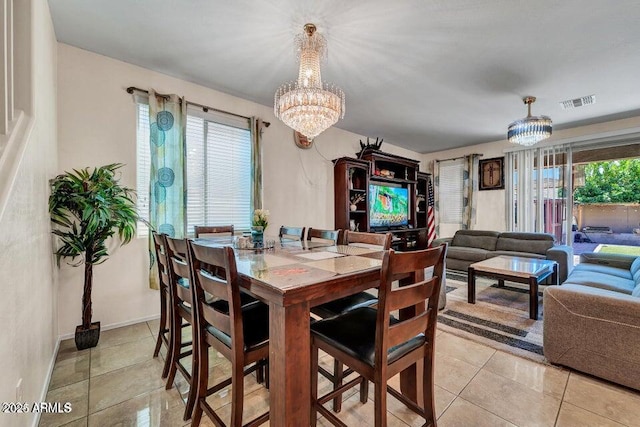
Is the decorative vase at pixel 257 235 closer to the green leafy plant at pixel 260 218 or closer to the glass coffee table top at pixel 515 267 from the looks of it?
the green leafy plant at pixel 260 218

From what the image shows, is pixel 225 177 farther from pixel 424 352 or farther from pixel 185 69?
pixel 424 352

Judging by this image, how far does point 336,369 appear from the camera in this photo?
150 centimetres

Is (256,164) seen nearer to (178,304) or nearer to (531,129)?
(178,304)

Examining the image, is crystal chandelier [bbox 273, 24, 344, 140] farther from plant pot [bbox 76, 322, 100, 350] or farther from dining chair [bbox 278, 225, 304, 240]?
plant pot [bbox 76, 322, 100, 350]

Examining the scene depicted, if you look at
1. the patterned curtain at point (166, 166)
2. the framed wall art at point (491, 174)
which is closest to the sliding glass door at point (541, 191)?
the framed wall art at point (491, 174)

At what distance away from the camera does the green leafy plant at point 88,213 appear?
77.4 inches

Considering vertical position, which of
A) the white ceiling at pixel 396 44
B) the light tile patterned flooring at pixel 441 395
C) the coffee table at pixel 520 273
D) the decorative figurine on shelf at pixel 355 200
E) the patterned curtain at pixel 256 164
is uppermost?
the white ceiling at pixel 396 44

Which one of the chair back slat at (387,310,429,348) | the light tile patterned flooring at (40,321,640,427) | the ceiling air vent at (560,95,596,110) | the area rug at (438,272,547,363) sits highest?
the ceiling air vent at (560,95,596,110)

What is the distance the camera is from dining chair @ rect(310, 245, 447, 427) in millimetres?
1036

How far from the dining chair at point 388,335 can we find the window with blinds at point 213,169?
2298 millimetres

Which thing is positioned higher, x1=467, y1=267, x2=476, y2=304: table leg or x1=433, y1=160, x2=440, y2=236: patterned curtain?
x1=433, y1=160, x2=440, y2=236: patterned curtain

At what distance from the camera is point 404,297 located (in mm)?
1104

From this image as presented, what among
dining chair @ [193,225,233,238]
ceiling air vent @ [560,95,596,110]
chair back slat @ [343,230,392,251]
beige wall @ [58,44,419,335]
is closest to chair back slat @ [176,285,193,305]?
dining chair @ [193,225,233,238]

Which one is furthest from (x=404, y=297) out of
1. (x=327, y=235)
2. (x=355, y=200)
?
(x=355, y=200)
